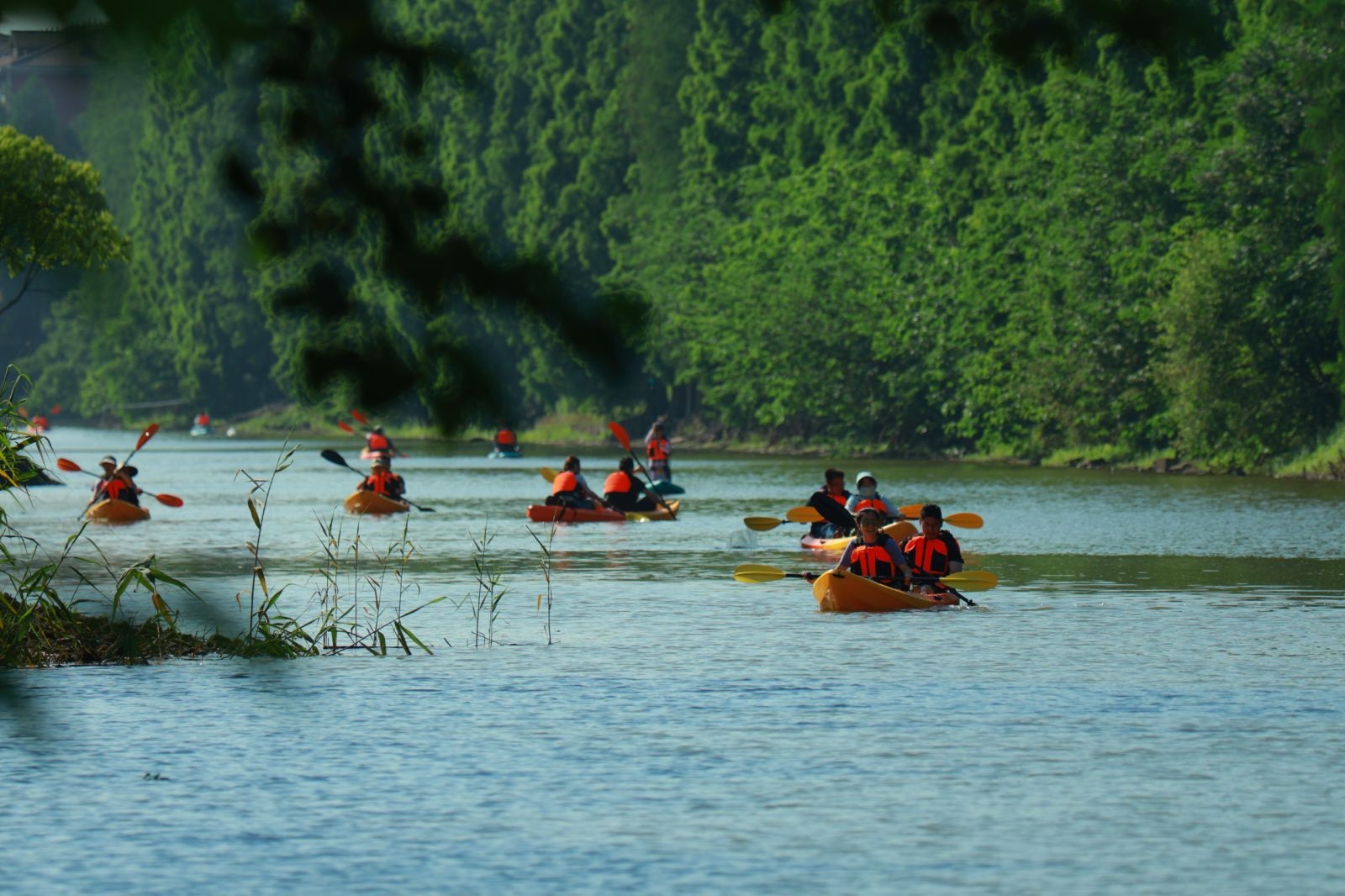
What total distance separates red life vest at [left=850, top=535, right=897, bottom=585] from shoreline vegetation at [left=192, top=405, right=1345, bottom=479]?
10.9ft

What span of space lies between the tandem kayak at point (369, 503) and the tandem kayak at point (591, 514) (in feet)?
14.0

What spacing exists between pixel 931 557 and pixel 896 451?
47.9 metres

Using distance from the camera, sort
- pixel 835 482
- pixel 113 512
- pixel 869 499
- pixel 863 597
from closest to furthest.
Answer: pixel 863 597, pixel 869 499, pixel 835 482, pixel 113 512

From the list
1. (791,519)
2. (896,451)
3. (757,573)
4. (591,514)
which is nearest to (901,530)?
(791,519)

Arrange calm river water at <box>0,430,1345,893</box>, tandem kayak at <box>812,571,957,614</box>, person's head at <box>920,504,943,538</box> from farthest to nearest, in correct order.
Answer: person's head at <box>920,504,943,538</box> < tandem kayak at <box>812,571,957,614</box> < calm river water at <box>0,430,1345,893</box>

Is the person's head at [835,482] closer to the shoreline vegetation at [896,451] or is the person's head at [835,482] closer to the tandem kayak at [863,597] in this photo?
the shoreline vegetation at [896,451]

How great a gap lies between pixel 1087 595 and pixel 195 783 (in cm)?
1284

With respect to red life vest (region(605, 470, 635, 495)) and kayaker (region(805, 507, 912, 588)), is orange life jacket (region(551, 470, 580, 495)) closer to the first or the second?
red life vest (region(605, 470, 635, 495))

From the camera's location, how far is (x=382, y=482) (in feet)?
129

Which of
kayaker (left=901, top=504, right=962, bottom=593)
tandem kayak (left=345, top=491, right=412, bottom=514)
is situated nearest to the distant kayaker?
tandem kayak (left=345, top=491, right=412, bottom=514)

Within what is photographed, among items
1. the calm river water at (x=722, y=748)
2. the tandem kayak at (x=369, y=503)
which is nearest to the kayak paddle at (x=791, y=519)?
the calm river water at (x=722, y=748)

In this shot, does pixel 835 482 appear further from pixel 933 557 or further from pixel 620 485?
pixel 620 485

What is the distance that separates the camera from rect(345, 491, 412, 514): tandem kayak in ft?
128

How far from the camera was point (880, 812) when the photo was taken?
11094 mm
